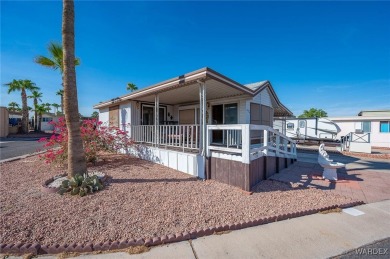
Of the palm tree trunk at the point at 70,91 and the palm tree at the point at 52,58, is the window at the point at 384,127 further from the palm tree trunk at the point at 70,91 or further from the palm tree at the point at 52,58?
the palm tree at the point at 52,58

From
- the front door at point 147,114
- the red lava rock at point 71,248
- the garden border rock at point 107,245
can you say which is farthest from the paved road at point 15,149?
the red lava rock at point 71,248

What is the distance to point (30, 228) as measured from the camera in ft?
8.80

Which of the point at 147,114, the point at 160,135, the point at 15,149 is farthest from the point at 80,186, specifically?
the point at 15,149

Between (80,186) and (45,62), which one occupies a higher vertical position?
(45,62)

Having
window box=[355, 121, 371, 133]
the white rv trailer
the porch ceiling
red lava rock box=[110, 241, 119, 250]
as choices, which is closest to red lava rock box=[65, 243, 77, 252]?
red lava rock box=[110, 241, 119, 250]

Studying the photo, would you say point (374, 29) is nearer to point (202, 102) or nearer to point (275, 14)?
point (275, 14)

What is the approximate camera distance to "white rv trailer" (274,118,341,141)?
57.1ft

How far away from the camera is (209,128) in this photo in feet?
17.4

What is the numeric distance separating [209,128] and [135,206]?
286 cm

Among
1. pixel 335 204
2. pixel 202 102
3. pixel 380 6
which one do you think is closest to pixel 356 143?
pixel 380 6

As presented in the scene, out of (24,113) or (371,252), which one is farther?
(24,113)

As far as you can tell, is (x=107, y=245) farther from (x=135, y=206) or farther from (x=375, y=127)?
(x=375, y=127)

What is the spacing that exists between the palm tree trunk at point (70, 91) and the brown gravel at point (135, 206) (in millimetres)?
948

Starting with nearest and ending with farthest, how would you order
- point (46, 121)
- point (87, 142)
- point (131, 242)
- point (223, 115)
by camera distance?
1. point (131, 242)
2. point (87, 142)
3. point (223, 115)
4. point (46, 121)
